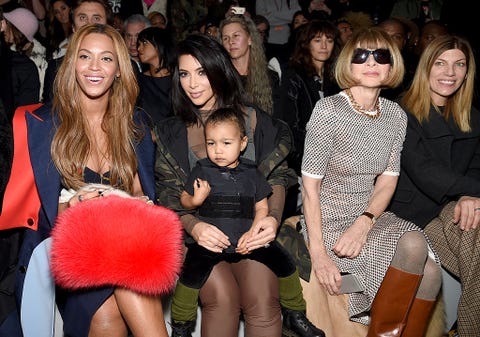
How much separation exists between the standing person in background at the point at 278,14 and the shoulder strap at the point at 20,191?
550cm

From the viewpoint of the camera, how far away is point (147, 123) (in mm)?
3221

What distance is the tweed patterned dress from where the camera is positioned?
2.99m

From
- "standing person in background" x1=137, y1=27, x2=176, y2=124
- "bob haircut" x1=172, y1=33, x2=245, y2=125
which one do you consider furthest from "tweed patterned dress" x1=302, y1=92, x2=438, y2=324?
"standing person in background" x1=137, y1=27, x2=176, y2=124

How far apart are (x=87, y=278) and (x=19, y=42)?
3074 mm

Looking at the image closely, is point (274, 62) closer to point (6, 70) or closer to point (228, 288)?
point (6, 70)

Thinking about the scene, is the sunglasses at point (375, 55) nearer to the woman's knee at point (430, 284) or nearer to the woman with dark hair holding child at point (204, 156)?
the woman with dark hair holding child at point (204, 156)

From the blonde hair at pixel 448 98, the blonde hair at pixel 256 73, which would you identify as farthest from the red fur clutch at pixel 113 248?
the blonde hair at pixel 256 73

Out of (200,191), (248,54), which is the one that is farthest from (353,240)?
(248,54)

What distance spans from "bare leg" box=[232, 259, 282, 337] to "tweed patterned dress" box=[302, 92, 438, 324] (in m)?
0.52

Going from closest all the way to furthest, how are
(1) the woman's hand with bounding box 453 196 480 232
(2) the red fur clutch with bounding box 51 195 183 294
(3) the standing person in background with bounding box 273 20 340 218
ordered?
(2) the red fur clutch with bounding box 51 195 183 294 → (1) the woman's hand with bounding box 453 196 480 232 → (3) the standing person in background with bounding box 273 20 340 218

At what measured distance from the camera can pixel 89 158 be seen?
2982 mm

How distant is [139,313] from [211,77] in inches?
55.6

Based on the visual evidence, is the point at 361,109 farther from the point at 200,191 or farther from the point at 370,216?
the point at 200,191

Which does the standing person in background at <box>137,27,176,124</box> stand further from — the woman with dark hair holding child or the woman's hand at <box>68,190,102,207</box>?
the woman's hand at <box>68,190,102,207</box>
